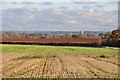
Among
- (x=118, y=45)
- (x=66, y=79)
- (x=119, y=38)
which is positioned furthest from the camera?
(x=119, y=38)

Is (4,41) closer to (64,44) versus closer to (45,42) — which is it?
(45,42)

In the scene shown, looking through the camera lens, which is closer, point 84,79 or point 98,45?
point 84,79

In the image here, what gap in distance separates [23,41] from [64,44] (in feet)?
41.3

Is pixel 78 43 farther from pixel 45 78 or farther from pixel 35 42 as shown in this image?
pixel 45 78

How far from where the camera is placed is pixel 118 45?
81.2 m

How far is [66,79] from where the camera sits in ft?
55.3

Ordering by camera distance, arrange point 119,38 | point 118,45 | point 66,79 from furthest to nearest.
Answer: point 119,38 < point 118,45 < point 66,79

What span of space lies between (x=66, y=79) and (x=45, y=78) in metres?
1.23

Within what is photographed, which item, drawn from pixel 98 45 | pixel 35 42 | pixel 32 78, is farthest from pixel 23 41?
pixel 32 78

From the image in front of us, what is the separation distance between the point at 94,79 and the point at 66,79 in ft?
5.38

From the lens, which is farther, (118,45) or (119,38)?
(119,38)

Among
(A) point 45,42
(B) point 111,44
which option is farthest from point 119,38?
(A) point 45,42

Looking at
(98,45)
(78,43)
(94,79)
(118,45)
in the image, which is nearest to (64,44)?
(78,43)

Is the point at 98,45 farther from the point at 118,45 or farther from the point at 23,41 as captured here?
the point at 23,41
